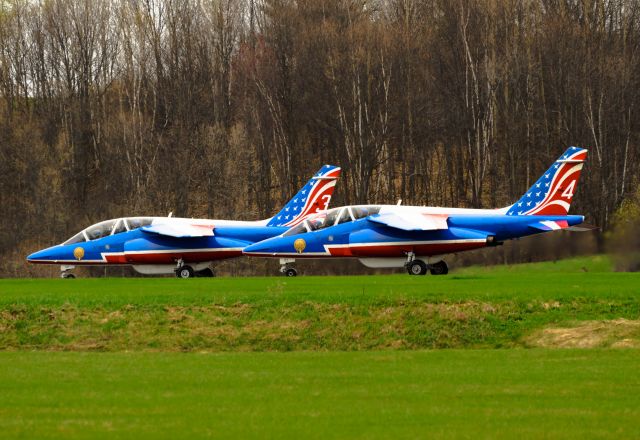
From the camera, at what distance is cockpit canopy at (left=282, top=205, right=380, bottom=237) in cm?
4637

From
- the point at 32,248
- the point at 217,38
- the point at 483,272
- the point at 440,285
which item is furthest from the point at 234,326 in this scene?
the point at 217,38

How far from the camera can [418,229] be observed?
147ft

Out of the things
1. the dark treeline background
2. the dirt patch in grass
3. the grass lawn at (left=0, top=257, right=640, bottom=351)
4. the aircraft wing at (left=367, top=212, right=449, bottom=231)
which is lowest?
the dirt patch in grass

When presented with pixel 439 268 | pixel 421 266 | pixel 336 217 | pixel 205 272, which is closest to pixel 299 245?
pixel 336 217

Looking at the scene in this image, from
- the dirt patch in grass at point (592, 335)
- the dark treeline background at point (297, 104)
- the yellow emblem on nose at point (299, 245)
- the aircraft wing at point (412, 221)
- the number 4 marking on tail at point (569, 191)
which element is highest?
the dark treeline background at point (297, 104)

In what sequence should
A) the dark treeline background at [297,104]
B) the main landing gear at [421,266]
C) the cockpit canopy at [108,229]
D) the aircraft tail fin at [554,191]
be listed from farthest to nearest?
the dark treeline background at [297,104] < the cockpit canopy at [108,229] < the aircraft tail fin at [554,191] < the main landing gear at [421,266]

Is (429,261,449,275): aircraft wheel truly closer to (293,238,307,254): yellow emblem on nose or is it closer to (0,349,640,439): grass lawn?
(293,238,307,254): yellow emblem on nose

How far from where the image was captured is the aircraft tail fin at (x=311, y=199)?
51719 millimetres

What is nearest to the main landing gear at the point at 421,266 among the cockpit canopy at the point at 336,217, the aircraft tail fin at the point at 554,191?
the cockpit canopy at the point at 336,217

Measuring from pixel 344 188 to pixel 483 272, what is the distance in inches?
1216

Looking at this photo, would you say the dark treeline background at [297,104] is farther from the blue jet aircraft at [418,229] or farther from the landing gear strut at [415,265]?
the landing gear strut at [415,265]

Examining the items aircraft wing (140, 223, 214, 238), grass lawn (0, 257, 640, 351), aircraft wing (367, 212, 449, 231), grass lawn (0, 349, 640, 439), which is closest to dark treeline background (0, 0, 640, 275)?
aircraft wing (140, 223, 214, 238)

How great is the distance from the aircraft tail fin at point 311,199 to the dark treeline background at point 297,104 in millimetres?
18140

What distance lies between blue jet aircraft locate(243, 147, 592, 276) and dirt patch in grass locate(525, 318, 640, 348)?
1677cm
